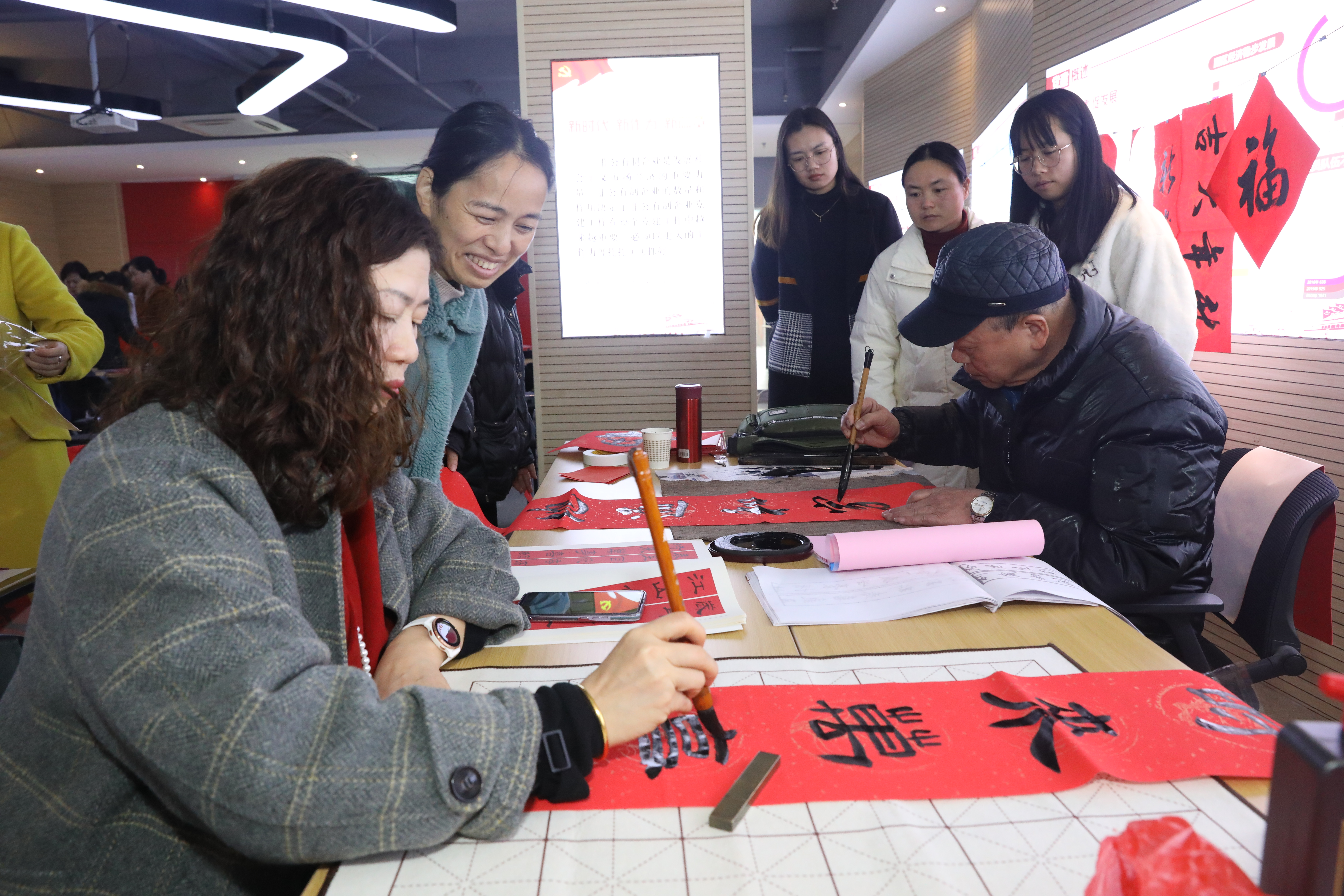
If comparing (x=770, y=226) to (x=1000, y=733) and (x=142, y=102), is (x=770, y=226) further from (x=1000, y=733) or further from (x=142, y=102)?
(x=142, y=102)

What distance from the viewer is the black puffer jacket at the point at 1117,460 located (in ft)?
4.57

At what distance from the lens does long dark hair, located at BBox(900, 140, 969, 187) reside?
2.65m

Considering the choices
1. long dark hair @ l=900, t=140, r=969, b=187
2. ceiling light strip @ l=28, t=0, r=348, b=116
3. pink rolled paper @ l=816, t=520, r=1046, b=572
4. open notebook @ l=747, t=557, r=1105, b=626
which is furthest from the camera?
ceiling light strip @ l=28, t=0, r=348, b=116

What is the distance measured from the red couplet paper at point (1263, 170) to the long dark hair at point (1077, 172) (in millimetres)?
555

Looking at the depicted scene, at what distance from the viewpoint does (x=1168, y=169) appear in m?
3.08

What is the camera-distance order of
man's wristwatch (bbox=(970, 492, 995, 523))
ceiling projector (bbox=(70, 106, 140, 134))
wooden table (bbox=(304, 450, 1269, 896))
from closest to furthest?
wooden table (bbox=(304, 450, 1269, 896)), man's wristwatch (bbox=(970, 492, 995, 523)), ceiling projector (bbox=(70, 106, 140, 134))

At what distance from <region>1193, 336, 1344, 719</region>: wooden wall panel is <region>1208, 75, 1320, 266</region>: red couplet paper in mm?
324

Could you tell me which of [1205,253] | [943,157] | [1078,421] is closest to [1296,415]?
[1205,253]

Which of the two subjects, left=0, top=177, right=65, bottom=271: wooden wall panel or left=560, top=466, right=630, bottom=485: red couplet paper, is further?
left=0, top=177, right=65, bottom=271: wooden wall panel

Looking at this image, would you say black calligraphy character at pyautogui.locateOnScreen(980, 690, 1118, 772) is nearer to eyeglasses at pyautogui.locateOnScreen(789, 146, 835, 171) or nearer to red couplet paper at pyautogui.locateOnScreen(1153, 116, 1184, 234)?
eyeglasses at pyautogui.locateOnScreen(789, 146, 835, 171)

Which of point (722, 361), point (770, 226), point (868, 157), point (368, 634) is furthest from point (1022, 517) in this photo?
point (868, 157)

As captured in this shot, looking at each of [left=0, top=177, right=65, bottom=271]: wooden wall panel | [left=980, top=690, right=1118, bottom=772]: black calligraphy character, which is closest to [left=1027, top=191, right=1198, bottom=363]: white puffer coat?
[left=980, top=690, right=1118, bottom=772]: black calligraphy character

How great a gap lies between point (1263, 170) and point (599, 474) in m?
2.20

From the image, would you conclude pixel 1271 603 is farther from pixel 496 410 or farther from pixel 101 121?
pixel 101 121
